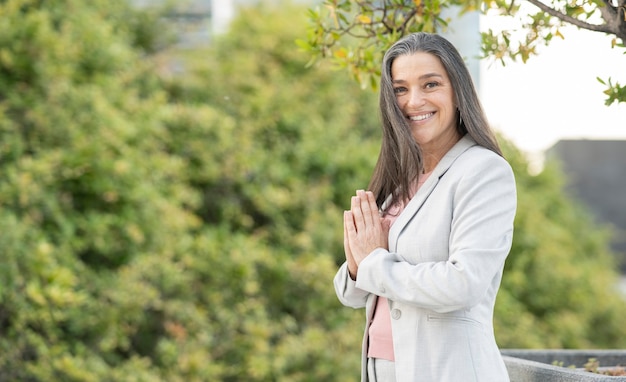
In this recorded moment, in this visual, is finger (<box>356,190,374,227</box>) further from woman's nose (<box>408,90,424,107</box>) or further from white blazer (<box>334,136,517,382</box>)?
woman's nose (<box>408,90,424,107</box>)

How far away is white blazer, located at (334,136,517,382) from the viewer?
198cm

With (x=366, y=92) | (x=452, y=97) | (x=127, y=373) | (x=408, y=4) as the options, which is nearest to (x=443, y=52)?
(x=452, y=97)

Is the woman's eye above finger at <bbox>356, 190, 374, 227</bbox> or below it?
above

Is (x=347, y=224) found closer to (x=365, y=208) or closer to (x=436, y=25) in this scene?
(x=365, y=208)

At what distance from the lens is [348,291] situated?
230cm

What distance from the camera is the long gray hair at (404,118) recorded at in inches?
85.0

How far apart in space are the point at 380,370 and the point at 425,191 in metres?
0.43

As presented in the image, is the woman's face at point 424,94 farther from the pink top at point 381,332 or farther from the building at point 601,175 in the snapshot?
the building at point 601,175

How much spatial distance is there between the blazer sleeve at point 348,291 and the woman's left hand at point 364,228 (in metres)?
0.11

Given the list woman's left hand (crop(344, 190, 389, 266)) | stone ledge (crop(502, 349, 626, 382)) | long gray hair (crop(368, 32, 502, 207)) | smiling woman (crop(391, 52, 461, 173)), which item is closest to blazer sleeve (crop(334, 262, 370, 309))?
woman's left hand (crop(344, 190, 389, 266))

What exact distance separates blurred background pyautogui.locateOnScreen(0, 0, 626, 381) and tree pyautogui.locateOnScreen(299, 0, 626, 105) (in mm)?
2407

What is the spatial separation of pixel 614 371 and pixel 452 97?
42.6 inches

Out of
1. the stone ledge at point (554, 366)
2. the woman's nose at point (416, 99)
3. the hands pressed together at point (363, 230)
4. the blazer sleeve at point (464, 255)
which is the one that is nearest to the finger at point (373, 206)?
the hands pressed together at point (363, 230)

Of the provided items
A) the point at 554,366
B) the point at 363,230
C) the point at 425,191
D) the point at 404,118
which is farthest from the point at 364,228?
the point at 554,366
